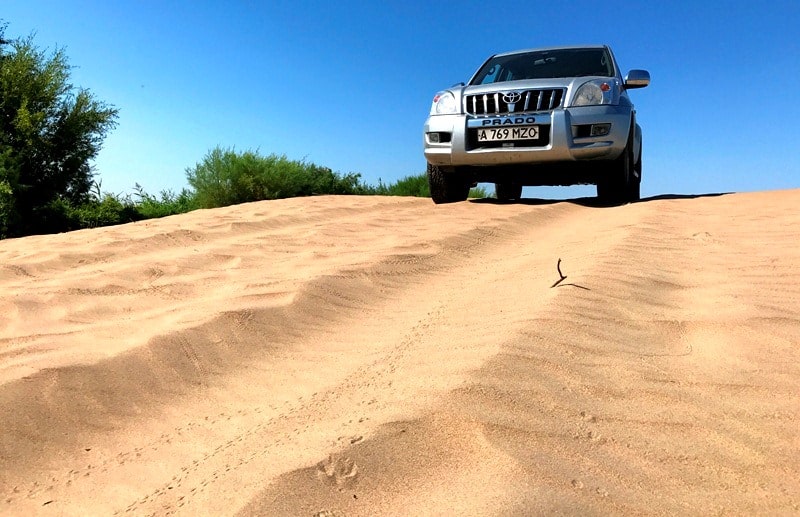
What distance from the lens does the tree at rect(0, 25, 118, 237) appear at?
10516 millimetres

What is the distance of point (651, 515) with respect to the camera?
1307mm

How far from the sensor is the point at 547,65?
24.7ft

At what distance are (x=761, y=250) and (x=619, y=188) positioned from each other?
3.59 meters

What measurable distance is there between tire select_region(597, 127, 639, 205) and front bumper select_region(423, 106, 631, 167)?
11.4 inches

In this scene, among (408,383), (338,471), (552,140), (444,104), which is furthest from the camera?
(444,104)

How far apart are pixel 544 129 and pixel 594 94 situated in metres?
0.62

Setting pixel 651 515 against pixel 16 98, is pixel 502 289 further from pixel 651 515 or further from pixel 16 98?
pixel 16 98

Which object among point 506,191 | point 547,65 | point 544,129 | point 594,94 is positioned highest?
point 547,65

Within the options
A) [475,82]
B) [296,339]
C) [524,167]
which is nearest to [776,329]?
[296,339]

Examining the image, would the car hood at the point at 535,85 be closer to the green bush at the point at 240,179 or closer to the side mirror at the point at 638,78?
the side mirror at the point at 638,78

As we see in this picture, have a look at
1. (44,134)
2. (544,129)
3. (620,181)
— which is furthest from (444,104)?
(44,134)

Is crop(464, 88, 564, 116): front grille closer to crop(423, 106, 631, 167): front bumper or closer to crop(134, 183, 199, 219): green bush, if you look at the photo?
crop(423, 106, 631, 167): front bumper

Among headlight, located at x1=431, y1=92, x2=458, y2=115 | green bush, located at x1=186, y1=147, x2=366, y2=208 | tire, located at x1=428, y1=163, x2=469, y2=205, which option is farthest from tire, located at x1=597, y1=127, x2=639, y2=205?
green bush, located at x1=186, y1=147, x2=366, y2=208

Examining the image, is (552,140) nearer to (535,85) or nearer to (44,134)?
(535,85)
